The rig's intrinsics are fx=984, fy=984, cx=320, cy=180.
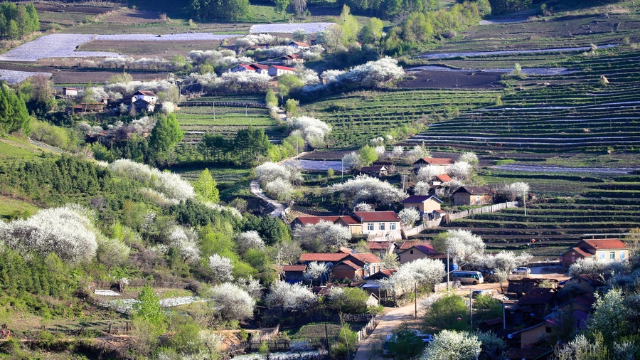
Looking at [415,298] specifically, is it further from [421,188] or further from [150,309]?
[421,188]

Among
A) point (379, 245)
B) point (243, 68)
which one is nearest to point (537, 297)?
point (379, 245)

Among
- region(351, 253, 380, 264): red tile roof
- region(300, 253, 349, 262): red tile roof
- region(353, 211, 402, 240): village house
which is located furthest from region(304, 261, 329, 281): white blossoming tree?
region(353, 211, 402, 240): village house

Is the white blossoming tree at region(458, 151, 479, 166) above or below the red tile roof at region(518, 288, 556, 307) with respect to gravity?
below

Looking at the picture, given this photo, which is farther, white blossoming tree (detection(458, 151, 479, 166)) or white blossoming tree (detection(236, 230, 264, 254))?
white blossoming tree (detection(458, 151, 479, 166))

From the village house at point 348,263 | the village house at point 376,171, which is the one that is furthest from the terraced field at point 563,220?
the village house at point 376,171

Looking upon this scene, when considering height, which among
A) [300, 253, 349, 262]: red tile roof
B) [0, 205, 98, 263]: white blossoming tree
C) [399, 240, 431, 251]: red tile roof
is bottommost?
[399, 240, 431, 251]: red tile roof

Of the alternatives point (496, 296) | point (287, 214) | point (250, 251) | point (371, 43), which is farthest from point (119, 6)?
point (496, 296)

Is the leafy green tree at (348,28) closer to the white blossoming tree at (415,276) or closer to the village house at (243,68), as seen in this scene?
the village house at (243,68)

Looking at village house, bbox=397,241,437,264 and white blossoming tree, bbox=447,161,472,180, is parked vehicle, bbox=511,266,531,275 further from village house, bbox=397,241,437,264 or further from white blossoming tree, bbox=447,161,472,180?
white blossoming tree, bbox=447,161,472,180
